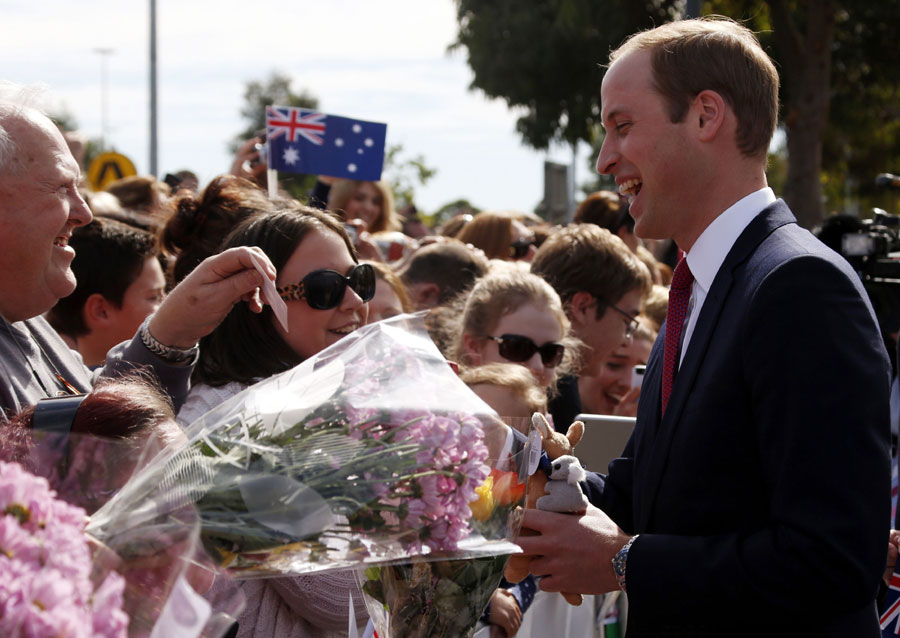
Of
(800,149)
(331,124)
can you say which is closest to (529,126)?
(800,149)

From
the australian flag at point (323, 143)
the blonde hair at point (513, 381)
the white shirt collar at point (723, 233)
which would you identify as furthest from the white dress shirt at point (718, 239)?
the australian flag at point (323, 143)

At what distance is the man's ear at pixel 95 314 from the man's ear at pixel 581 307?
2.14m

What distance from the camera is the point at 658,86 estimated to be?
2.31m

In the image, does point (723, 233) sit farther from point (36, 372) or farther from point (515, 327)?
point (515, 327)

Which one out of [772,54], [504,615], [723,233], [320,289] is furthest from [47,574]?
[772,54]

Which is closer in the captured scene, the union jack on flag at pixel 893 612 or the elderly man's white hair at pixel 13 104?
the elderly man's white hair at pixel 13 104

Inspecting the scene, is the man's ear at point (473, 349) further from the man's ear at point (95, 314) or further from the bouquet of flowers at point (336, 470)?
the bouquet of flowers at point (336, 470)

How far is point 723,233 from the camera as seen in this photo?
2.28 m

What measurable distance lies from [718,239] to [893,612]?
69.5 inches

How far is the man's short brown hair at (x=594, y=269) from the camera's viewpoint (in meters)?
4.88

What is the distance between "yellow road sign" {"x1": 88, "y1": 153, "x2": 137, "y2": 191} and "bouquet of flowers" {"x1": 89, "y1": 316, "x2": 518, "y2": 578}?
8557mm

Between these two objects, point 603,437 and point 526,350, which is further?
point 526,350

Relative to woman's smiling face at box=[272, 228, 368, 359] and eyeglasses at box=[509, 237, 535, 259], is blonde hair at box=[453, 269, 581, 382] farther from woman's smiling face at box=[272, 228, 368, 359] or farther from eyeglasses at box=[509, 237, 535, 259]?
eyeglasses at box=[509, 237, 535, 259]

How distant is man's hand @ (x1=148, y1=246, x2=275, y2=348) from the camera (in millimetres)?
2541
